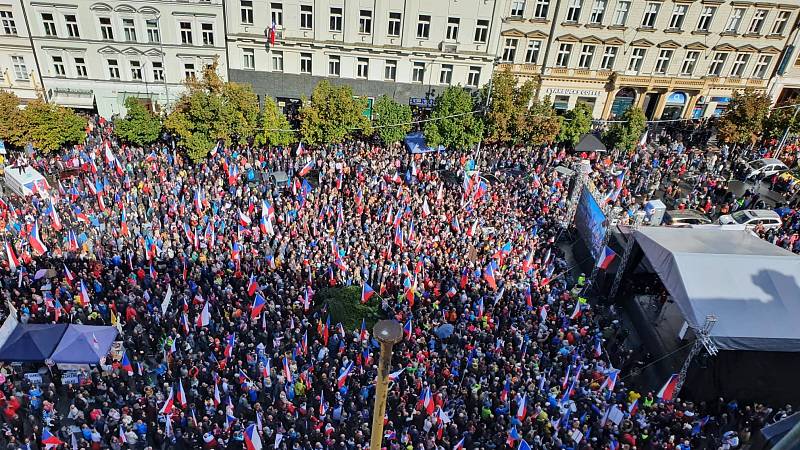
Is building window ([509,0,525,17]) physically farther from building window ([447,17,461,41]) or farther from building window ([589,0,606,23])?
building window ([589,0,606,23])

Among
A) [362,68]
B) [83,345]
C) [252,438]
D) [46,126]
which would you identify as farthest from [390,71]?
[252,438]

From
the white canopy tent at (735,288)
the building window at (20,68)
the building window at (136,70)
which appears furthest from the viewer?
the building window at (136,70)

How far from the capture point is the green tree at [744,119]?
36.4 m

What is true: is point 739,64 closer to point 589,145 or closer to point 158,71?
point 589,145

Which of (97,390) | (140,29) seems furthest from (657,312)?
(140,29)

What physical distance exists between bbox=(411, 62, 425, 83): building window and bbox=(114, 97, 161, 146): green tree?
55.9 feet

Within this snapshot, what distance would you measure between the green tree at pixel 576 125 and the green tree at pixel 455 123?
551cm

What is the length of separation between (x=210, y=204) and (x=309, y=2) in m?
16.0

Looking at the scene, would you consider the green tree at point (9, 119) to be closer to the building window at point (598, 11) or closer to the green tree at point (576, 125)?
the green tree at point (576, 125)

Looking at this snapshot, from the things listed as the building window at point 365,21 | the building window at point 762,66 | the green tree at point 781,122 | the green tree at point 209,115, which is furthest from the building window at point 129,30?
the building window at point 762,66

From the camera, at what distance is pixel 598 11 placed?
38969mm

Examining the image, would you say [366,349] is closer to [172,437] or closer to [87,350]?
[172,437]

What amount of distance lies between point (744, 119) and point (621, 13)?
10.7 meters

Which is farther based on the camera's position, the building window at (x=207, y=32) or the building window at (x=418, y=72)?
the building window at (x=418, y=72)
